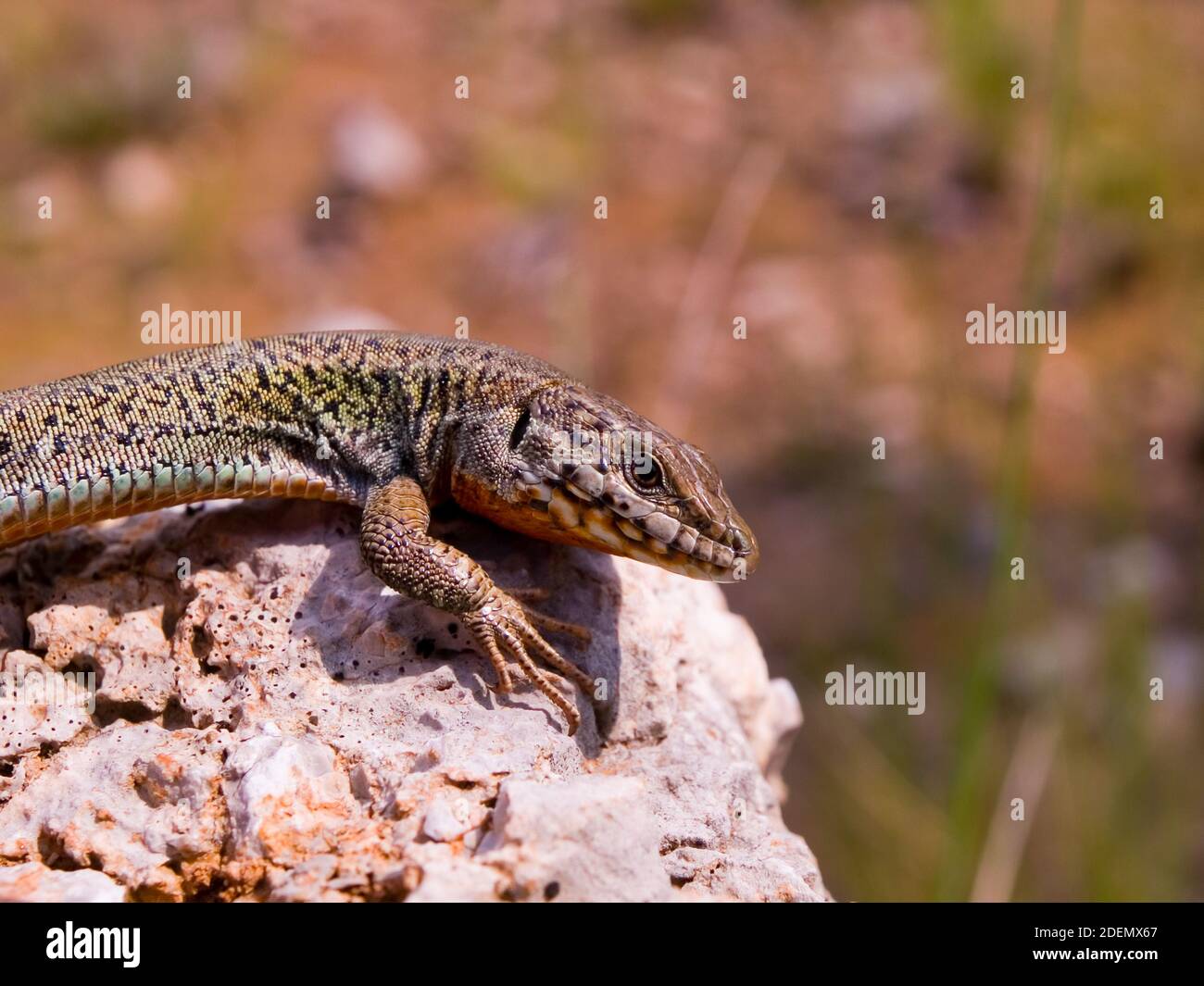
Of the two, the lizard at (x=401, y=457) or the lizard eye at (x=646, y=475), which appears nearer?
the lizard at (x=401, y=457)

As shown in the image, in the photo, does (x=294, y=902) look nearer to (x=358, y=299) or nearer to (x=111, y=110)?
(x=358, y=299)

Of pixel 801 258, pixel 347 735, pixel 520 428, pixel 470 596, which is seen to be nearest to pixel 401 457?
pixel 520 428

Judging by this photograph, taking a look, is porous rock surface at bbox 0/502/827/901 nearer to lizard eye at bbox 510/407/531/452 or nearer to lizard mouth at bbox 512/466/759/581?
lizard mouth at bbox 512/466/759/581

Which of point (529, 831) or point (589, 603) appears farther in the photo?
point (589, 603)

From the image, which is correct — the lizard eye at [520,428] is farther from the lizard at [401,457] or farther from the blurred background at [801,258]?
the blurred background at [801,258]

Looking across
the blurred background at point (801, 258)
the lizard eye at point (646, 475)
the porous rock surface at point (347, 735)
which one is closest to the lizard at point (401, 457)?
the lizard eye at point (646, 475)

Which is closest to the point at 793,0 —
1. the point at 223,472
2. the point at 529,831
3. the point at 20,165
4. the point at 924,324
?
the point at 924,324
